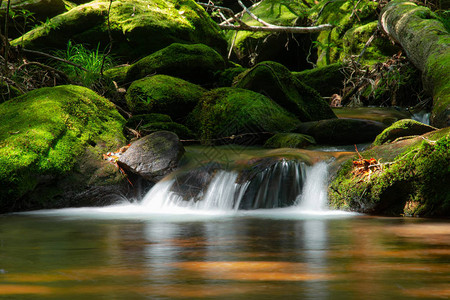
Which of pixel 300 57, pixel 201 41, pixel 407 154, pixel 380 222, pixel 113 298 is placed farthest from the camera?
pixel 300 57

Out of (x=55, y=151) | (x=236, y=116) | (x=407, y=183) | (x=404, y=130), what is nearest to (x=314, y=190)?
(x=407, y=183)

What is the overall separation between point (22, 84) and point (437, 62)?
6.80 meters

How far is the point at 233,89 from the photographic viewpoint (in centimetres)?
927

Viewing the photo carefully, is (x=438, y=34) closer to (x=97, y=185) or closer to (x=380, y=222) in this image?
(x=380, y=222)

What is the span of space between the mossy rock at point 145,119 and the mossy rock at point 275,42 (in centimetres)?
833

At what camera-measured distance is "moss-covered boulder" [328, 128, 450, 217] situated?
5.34m

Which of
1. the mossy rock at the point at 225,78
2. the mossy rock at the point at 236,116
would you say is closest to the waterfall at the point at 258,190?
the mossy rock at the point at 236,116

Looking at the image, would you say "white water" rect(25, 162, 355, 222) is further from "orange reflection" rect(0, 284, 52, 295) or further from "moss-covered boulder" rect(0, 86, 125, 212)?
"orange reflection" rect(0, 284, 52, 295)

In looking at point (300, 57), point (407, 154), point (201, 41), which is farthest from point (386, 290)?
point (300, 57)

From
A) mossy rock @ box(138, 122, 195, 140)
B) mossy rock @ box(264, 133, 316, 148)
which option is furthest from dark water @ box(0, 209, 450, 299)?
mossy rock @ box(138, 122, 195, 140)

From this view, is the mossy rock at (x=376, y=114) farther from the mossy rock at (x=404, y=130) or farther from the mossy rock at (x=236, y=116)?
the mossy rock at (x=404, y=130)

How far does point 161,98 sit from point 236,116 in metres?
1.44

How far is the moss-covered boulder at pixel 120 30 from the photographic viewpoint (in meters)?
12.4

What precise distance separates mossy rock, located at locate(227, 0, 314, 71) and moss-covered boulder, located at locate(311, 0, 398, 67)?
32.5 inches
